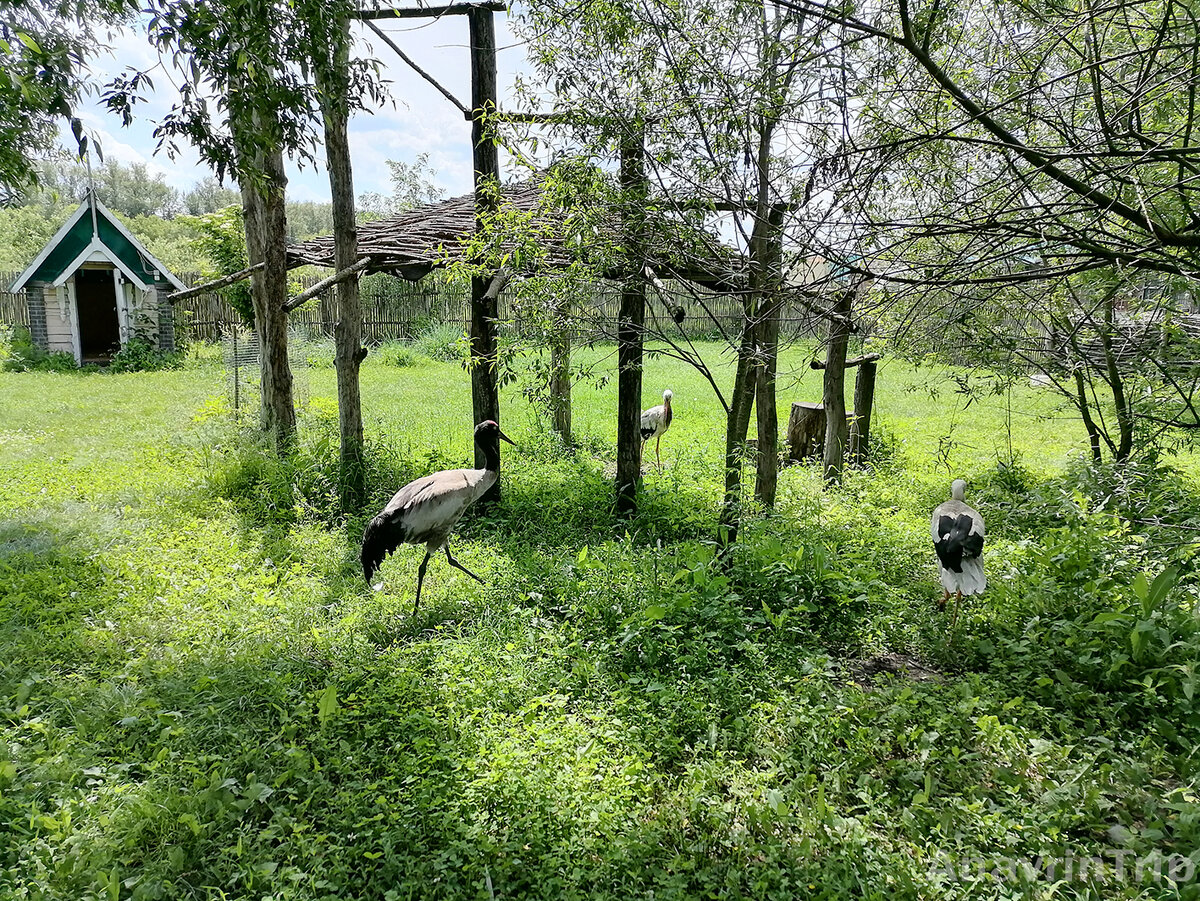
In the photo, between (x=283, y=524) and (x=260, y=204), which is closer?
(x=283, y=524)

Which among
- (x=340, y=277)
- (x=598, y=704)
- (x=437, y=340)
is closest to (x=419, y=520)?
(x=598, y=704)

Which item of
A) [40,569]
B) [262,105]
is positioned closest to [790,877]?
[262,105]

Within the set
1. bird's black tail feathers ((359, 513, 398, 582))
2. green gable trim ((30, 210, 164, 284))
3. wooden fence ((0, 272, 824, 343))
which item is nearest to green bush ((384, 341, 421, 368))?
wooden fence ((0, 272, 824, 343))

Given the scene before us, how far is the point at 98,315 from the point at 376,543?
1927cm

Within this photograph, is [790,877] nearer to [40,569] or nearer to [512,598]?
[512,598]

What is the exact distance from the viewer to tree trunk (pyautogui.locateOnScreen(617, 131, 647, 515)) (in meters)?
5.32

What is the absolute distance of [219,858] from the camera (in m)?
2.90

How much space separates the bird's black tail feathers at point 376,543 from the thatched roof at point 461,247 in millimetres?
2388

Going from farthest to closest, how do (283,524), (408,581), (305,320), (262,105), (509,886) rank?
1. (305,320)
2. (283,524)
3. (408,581)
4. (262,105)
5. (509,886)

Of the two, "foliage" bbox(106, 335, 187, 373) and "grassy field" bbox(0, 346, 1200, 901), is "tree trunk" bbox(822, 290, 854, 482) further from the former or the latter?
"foliage" bbox(106, 335, 187, 373)

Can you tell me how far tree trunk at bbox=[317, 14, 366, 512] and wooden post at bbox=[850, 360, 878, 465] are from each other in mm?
5786

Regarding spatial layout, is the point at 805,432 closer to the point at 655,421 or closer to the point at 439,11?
the point at 655,421

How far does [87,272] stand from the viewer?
1808 centimetres

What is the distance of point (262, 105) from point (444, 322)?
687 inches
